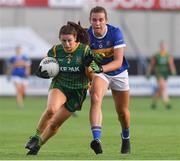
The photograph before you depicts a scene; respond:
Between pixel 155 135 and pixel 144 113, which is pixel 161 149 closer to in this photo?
pixel 155 135

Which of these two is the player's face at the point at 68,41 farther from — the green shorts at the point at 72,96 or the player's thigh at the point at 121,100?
the player's thigh at the point at 121,100

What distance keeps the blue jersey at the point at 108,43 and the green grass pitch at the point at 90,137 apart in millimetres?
1386

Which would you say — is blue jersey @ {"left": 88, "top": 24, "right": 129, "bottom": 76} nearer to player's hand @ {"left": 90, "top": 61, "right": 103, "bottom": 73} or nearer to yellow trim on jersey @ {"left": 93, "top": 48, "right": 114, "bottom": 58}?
yellow trim on jersey @ {"left": 93, "top": 48, "right": 114, "bottom": 58}

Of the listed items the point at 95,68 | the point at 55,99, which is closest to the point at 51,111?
the point at 55,99

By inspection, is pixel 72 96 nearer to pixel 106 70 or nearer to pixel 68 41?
pixel 106 70

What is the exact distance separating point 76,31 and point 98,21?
16.0 inches

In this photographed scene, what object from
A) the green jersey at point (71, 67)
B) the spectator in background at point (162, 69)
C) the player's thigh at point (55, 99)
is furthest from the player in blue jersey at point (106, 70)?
the spectator in background at point (162, 69)

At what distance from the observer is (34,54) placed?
129 ft

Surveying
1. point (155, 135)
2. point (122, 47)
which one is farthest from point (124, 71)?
point (155, 135)

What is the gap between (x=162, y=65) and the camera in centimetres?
2914

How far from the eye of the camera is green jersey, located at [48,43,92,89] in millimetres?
11695

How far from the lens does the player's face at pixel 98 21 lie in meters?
12.1

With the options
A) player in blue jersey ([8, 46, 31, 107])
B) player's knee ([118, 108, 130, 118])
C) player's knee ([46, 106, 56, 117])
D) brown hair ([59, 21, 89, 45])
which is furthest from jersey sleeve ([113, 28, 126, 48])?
player in blue jersey ([8, 46, 31, 107])

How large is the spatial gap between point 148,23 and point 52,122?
2965 cm
